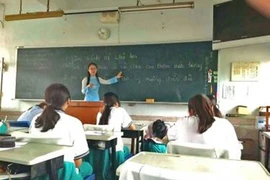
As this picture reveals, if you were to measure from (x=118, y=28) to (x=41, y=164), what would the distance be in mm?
4112

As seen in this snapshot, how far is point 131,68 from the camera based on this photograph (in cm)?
532

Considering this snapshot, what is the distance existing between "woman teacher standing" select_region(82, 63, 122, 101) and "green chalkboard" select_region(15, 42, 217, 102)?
9cm

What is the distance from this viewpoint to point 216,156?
76.3 inches

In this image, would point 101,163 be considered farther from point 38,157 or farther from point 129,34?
point 129,34

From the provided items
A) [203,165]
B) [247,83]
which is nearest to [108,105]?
[203,165]

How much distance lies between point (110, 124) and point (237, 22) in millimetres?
2489

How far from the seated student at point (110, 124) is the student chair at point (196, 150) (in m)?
1.20

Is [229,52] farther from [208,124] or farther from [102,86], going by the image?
[208,124]

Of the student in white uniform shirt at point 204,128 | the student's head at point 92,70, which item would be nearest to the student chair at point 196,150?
the student in white uniform shirt at point 204,128

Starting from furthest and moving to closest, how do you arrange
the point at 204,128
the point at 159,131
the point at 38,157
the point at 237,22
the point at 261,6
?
the point at 237,22, the point at 261,6, the point at 159,131, the point at 204,128, the point at 38,157

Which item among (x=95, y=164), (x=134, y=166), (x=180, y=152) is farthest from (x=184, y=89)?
(x=134, y=166)

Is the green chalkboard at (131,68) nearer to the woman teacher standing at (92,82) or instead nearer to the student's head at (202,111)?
the woman teacher standing at (92,82)

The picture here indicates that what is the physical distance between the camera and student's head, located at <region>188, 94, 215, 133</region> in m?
2.38

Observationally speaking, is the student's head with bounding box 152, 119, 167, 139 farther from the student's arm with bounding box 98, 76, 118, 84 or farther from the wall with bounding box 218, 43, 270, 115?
the student's arm with bounding box 98, 76, 118, 84
